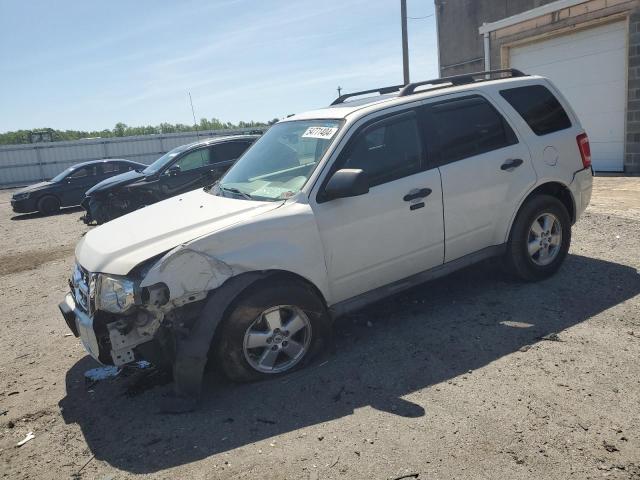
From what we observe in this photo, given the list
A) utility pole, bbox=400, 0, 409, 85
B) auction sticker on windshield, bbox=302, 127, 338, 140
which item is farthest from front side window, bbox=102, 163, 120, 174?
auction sticker on windshield, bbox=302, 127, 338, 140

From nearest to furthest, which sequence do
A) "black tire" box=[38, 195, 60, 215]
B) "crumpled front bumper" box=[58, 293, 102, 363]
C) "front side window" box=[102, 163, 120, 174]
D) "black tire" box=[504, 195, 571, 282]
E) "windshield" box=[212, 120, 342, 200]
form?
"crumpled front bumper" box=[58, 293, 102, 363], "windshield" box=[212, 120, 342, 200], "black tire" box=[504, 195, 571, 282], "black tire" box=[38, 195, 60, 215], "front side window" box=[102, 163, 120, 174]

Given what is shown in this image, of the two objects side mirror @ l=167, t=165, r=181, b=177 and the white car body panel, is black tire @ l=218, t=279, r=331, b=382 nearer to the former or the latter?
the white car body panel

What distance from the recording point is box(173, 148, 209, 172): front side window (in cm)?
1084

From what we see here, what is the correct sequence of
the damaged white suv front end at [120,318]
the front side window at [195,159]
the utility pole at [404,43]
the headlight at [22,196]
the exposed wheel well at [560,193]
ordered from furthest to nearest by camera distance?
the utility pole at [404,43], the headlight at [22,196], the front side window at [195,159], the exposed wheel well at [560,193], the damaged white suv front end at [120,318]

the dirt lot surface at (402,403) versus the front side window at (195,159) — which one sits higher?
the front side window at (195,159)

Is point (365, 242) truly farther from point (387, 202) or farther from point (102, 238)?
point (102, 238)

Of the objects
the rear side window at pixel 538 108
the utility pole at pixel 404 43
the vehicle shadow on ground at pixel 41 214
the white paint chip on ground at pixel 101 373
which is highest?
the utility pole at pixel 404 43

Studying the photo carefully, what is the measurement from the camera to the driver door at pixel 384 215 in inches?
155

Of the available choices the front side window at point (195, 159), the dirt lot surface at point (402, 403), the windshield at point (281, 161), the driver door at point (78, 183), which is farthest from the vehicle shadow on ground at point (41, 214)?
the windshield at point (281, 161)

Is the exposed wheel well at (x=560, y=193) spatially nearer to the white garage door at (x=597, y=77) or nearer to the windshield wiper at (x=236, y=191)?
the windshield wiper at (x=236, y=191)

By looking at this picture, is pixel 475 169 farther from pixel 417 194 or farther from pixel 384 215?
pixel 384 215

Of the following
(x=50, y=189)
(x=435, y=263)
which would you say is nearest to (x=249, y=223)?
(x=435, y=263)

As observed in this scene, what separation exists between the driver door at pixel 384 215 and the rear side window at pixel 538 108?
4.04ft

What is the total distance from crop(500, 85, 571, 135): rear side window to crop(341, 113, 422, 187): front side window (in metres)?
1.23
